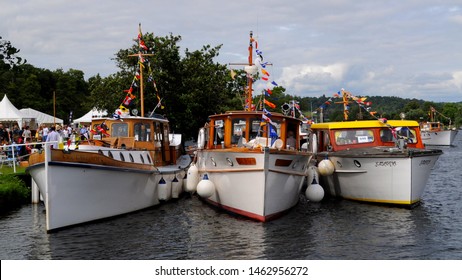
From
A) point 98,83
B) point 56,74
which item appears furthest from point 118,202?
point 56,74

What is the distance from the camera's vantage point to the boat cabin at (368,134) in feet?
73.6

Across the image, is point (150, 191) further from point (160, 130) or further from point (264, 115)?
point (264, 115)

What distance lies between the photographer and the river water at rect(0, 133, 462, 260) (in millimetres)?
14367

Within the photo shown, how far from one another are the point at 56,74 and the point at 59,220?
8111 cm

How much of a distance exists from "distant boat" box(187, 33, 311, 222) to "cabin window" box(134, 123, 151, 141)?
105 inches

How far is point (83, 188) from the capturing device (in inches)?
655

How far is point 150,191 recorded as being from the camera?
67.8ft

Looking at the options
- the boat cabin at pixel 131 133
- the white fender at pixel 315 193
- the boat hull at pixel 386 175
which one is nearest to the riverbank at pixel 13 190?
the boat cabin at pixel 131 133

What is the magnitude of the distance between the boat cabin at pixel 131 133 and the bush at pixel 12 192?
10.2ft

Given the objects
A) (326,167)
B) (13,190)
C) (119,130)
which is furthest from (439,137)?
(13,190)

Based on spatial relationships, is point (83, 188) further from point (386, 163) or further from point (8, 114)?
point (8, 114)

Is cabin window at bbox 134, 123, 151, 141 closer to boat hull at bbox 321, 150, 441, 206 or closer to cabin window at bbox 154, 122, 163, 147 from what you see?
cabin window at bbox 154, 122, 163, 147

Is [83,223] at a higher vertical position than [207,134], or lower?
lower

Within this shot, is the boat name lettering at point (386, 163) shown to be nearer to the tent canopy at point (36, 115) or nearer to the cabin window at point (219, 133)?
the cabin window at point (219, 133)
